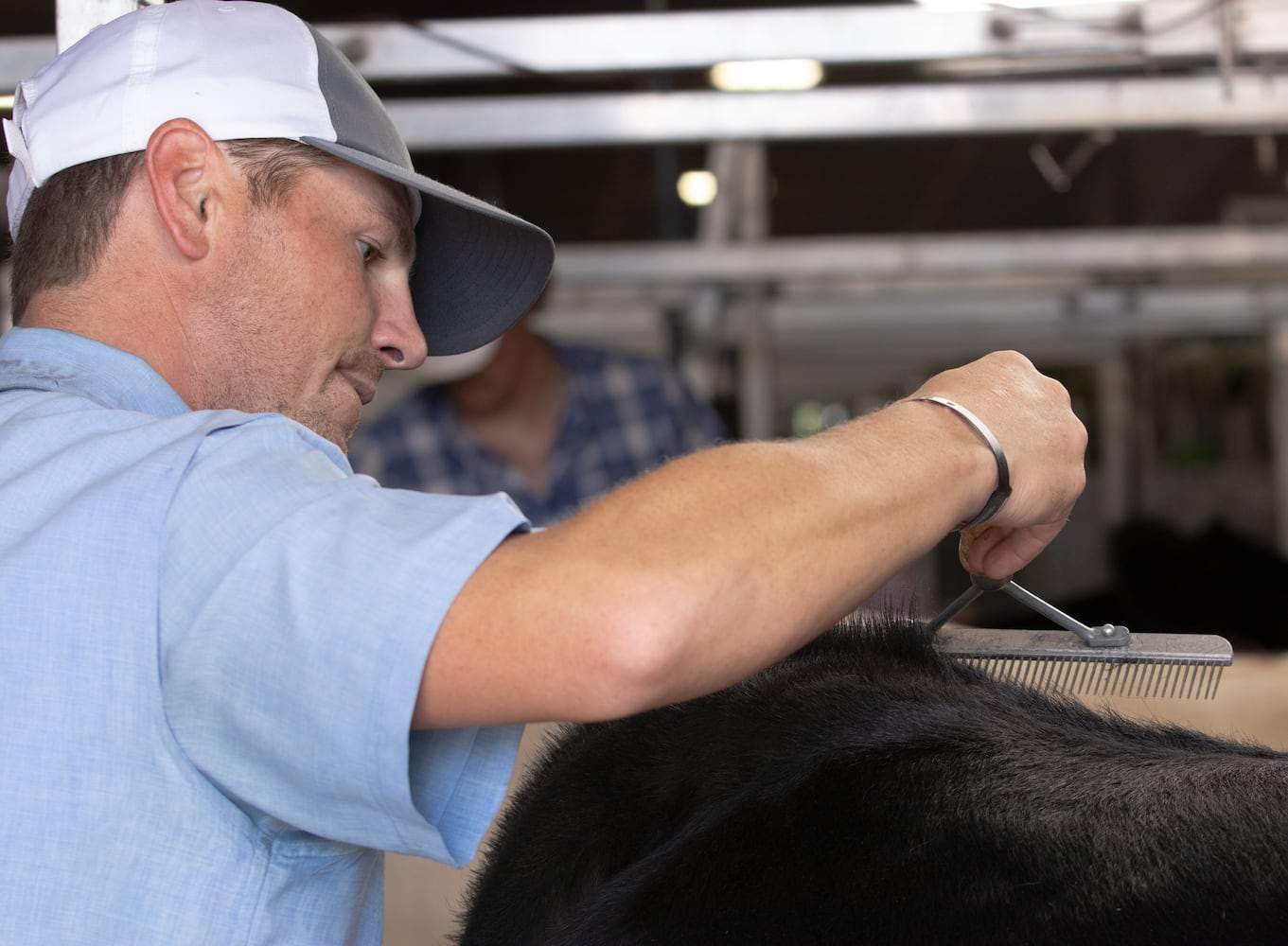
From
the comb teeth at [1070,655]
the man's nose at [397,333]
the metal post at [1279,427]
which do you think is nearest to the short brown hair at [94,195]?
the man's nose at [397,333]

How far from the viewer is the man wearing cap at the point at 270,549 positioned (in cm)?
52

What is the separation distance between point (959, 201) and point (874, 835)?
5.60 m

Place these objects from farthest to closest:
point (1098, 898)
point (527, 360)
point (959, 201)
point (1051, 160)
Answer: point (959, 201)
point (527, 360)
point (1051, 160)
point (1098, 898)

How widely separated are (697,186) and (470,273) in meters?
2.97

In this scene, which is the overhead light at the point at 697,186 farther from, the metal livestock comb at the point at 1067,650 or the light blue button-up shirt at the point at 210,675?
the light blue button-up shirt at the point at 210,675

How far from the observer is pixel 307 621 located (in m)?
0.52

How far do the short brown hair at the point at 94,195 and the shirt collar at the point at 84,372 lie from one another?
4cm

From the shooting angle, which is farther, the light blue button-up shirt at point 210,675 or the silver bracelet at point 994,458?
the silver bracelet at point 994,458

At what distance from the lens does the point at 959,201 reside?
5832 mm

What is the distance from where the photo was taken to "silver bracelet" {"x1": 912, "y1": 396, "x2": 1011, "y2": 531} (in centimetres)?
63

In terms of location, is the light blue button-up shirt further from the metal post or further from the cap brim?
the metal post

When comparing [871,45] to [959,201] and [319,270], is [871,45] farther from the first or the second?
[959,201]

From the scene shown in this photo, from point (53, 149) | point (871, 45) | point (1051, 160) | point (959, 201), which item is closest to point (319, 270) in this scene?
point (53, 149)

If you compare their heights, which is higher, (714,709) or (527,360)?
(714,709)
